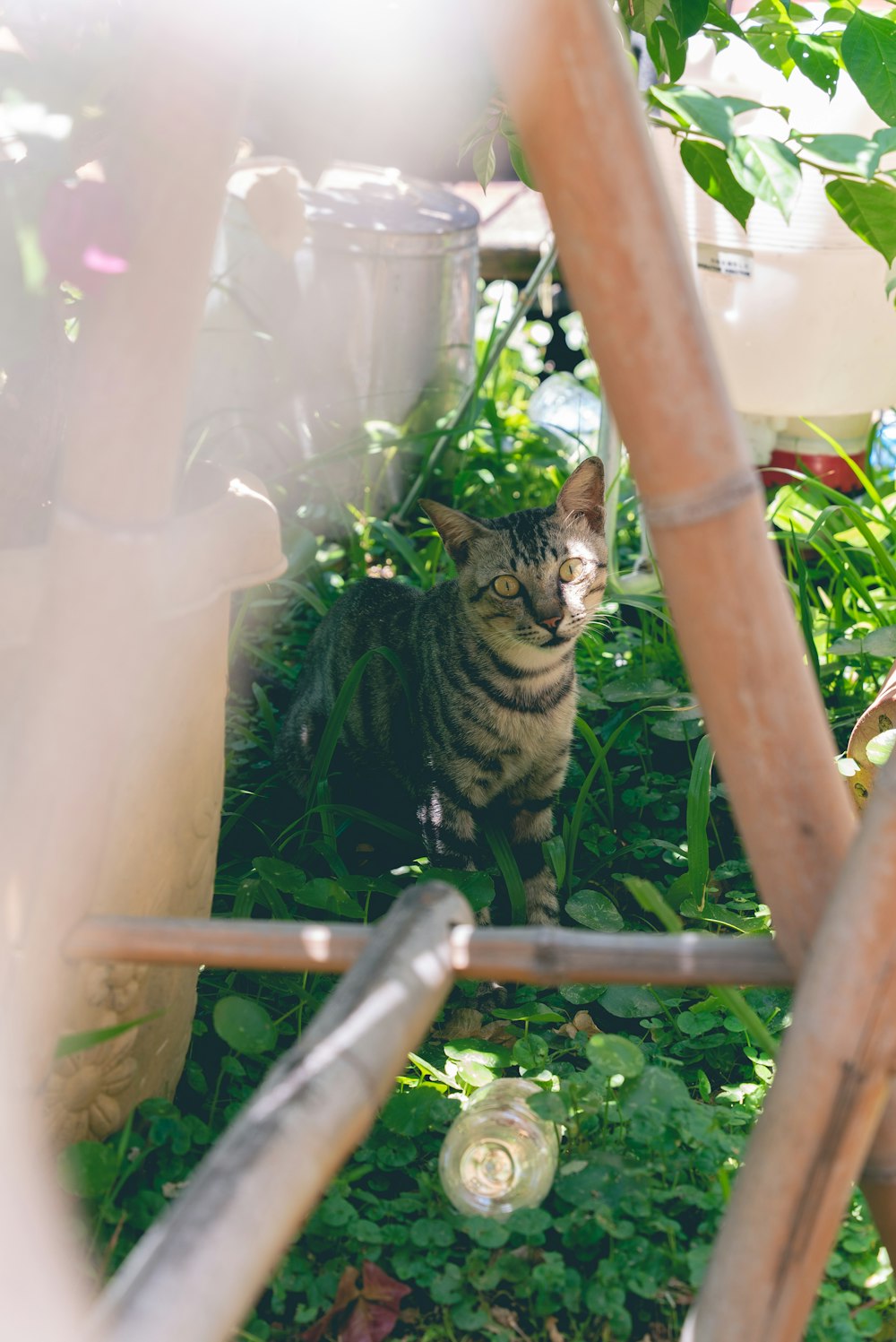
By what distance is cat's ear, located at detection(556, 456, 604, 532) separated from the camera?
2.00 meters

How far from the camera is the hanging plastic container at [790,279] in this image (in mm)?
2525

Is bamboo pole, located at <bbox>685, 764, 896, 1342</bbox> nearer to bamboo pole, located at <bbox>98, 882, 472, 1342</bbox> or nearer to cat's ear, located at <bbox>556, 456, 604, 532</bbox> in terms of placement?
bamboo pole, located at <bbox>98, 882, 472, 1342</bbox>

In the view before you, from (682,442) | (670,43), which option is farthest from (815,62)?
(682,442)

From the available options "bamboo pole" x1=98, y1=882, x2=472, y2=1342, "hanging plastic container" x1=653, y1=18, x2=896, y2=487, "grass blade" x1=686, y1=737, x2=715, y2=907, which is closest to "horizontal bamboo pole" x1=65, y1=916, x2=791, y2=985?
"bamboo pole" x1=98, y1=882, x2=472, y2=1342

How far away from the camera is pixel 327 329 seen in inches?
129

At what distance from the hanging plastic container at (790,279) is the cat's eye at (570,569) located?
836 mm

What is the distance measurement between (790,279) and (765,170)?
1604 millimetres

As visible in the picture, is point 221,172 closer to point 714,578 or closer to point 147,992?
point 714,578

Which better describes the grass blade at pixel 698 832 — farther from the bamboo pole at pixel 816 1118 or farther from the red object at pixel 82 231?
the red object at pixel 82 231

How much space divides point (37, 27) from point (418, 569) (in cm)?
173

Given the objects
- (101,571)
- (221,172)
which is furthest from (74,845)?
(221,172)

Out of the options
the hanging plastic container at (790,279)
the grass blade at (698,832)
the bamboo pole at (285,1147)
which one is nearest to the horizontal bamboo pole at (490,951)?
the bamboo pole at (285,1147)

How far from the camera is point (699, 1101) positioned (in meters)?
1.58

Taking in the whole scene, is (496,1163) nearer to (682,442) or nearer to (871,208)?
(682,442)
